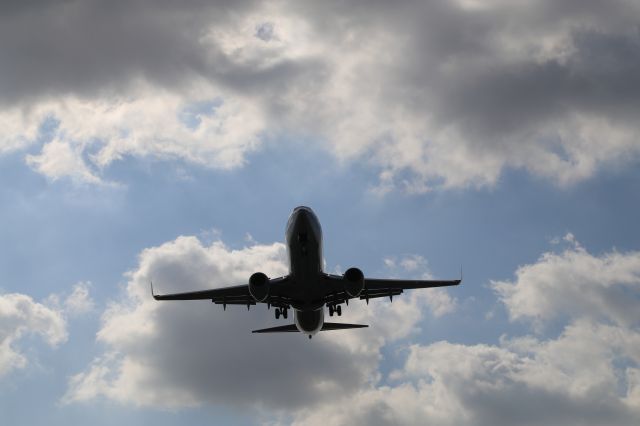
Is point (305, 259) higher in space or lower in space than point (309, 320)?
higher

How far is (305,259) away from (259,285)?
10.3 ft

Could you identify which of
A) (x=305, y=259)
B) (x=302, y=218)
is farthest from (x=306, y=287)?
(x=302, y=218)

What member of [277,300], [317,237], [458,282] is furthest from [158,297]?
[458,282]

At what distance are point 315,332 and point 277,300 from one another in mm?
6278

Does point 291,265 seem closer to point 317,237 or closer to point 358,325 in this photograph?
point 317,237

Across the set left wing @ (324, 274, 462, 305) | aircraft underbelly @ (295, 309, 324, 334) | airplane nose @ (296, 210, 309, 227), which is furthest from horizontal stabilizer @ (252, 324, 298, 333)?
airplane nose @ (296, 210, 309, 227)

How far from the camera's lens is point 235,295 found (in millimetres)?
57562

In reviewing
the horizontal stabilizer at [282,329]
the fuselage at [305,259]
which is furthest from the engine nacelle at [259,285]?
the horizontal stabilizer at [282,329]

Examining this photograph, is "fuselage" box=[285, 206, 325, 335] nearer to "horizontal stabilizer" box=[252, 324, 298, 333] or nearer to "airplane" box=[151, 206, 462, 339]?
"airplane" box=[151, 206, 462, 339]

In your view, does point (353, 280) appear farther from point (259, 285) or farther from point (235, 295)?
point (235, 295)

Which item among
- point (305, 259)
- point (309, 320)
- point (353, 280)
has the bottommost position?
point (309, 320)

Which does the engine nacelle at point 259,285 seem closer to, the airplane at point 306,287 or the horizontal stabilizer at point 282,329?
the airplane at point 306,287

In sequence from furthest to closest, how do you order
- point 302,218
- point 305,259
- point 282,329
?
point 282,329 → point 305,259 → point 302,218

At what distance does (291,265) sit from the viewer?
50.5m
